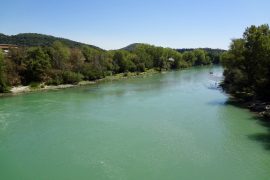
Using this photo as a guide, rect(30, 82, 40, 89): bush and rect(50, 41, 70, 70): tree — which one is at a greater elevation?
rect(50, 41, 70, 70): tree

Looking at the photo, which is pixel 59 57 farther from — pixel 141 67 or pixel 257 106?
pixel 257 106

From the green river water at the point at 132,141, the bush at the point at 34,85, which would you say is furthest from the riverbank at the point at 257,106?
the bush at the point at 34,85

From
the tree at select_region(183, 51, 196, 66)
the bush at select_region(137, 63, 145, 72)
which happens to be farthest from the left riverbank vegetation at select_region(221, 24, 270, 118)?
the tree at select_region(183, 51, 196, 66)

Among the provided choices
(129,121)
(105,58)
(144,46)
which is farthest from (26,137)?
(144,46)

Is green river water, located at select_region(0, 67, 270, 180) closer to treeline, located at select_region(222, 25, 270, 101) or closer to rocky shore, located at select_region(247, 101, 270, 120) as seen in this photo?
rocky shore, located at select_region(247, 101, 270, 120)

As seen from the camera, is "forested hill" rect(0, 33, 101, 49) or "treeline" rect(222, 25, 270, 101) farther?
"forested hill" rect(0, 33, 101, 49)

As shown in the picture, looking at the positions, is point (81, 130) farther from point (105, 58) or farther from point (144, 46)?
point (144, 46)
